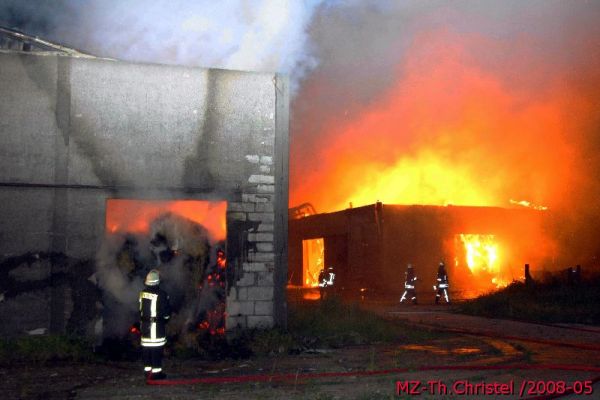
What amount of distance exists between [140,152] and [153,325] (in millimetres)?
3570

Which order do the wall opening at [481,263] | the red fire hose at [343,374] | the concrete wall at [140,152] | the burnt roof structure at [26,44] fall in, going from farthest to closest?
the wall opening at [481,263]
the burnt roof structure at [26,44]
the concrete wall at [140,152]
the red fire hose at [343,374]

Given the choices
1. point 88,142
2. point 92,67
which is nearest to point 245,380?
point 88,142

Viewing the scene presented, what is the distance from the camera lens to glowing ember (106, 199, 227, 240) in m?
9.41

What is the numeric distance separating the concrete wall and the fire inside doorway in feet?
0.74

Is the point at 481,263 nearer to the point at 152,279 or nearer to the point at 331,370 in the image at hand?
the point at 331,370

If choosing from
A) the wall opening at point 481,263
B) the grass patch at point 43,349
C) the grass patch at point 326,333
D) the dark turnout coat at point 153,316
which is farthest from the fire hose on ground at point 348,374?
the wall opening at point 481,263

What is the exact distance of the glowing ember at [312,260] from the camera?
29.5 metres

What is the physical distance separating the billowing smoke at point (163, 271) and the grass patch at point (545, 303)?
8126 millimetres

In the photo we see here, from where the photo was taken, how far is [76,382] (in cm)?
697

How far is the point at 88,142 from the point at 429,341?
6.72 meters

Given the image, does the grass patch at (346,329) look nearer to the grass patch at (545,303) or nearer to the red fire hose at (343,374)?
the red fire hose at (343,374)

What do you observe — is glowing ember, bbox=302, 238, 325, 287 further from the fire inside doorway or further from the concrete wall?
the fire inside doorway

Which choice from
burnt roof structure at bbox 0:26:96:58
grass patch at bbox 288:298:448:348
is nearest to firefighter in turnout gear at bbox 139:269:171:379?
grass patch at bbox 288:298:448:348

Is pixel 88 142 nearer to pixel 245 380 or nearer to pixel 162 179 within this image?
pixel 162 179
